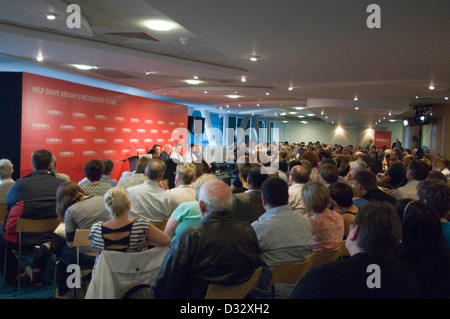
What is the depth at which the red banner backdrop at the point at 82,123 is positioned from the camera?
8.63 metres

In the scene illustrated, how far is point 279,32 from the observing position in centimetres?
443

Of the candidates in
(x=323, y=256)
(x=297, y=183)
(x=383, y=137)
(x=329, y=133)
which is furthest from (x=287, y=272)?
(x=329, y=133)

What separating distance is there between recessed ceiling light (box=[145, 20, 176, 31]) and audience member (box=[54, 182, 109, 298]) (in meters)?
2.76

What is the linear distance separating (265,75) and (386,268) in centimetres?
663

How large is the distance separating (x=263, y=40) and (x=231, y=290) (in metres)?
3.34

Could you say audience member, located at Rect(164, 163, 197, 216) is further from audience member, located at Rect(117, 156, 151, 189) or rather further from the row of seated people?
audience member, located at Rect(117, 156, 151, 189)

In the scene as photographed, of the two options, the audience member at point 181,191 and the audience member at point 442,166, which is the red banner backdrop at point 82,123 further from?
the audience member at point 442,166

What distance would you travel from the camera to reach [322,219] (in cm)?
353

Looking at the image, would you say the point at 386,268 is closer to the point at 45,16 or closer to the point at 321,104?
the point at 45,16

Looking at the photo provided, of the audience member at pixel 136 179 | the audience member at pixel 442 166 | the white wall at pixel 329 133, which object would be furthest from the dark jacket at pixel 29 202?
the white wall at pixel 329 133

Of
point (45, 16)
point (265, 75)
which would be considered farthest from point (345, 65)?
point (45, 16)

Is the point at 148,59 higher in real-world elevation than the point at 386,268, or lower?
higher

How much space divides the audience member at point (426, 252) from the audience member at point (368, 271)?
393 mm

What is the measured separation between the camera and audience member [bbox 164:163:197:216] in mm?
4539
